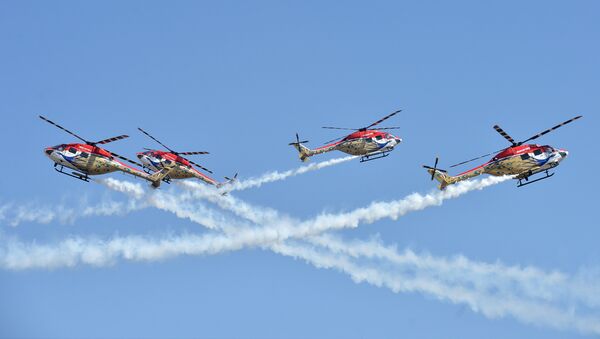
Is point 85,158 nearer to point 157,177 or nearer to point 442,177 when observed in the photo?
point 157,177

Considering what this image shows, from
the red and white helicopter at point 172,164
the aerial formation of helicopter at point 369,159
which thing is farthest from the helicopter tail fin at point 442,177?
the red and white helicopter at point 172,164

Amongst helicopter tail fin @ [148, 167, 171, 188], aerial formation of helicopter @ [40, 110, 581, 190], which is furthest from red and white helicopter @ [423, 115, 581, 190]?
helicopter tail fin @ [148, 167, 171, 188]

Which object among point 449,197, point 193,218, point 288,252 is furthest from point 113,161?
point 449,197

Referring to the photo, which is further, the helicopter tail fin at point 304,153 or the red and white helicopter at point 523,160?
the helicopter tail fin at point 304,153

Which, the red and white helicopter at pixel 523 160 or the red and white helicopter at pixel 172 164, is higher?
the red and white helicopter at pixel 172 164

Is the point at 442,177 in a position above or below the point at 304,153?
below

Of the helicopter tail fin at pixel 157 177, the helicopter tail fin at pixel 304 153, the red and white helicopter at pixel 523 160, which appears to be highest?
the helicopter tail fin at pixel 304 153

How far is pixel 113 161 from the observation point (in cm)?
8544

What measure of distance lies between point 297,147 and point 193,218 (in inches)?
449

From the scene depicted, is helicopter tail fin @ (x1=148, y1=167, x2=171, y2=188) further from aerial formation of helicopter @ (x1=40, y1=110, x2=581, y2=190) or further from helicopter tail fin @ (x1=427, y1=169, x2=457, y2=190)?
helicopter tail fin @ (x1=427, y1=169, x2=457, y2=190)

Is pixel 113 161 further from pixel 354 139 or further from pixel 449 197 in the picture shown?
pixel 449 197

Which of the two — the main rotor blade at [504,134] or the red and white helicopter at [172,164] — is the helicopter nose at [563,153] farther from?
the red and white helicopter at [172,164]

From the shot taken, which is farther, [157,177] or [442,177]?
[157,177]

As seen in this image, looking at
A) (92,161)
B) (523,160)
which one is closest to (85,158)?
(92,161)
